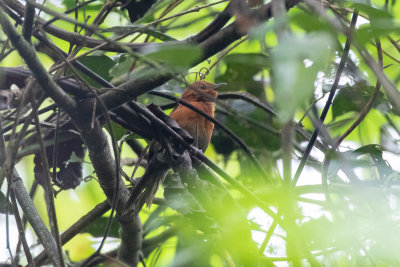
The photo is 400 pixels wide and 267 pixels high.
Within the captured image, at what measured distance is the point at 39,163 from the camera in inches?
113

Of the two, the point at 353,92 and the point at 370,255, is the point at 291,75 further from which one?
the point at 353,92

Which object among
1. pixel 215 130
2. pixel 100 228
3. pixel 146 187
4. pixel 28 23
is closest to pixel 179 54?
pixel 28 23

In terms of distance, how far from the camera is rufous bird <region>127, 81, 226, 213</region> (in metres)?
2.87

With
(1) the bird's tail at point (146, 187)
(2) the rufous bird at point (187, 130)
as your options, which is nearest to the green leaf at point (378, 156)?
(2) the rufous bird at point (187, 130)

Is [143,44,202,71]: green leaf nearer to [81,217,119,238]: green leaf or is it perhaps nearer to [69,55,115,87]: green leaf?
[69,55,115,87]: green leaf

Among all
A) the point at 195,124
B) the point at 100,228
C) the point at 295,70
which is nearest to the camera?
the point at 295,70

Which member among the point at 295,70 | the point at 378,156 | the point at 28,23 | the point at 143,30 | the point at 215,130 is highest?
the point at 215,130

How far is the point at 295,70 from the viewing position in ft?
2.90

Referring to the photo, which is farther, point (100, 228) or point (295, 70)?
point (100, 228)

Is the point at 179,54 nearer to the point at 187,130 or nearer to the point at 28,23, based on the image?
the point at 28,23

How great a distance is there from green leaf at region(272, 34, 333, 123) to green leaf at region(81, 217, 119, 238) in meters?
2.76

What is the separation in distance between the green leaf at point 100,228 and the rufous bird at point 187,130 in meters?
0.52

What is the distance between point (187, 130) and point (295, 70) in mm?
3148

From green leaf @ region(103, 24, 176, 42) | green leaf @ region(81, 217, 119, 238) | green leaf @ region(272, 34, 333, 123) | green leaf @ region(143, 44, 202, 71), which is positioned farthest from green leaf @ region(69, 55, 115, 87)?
green leaf @ region(272, 34, 333, 123)
